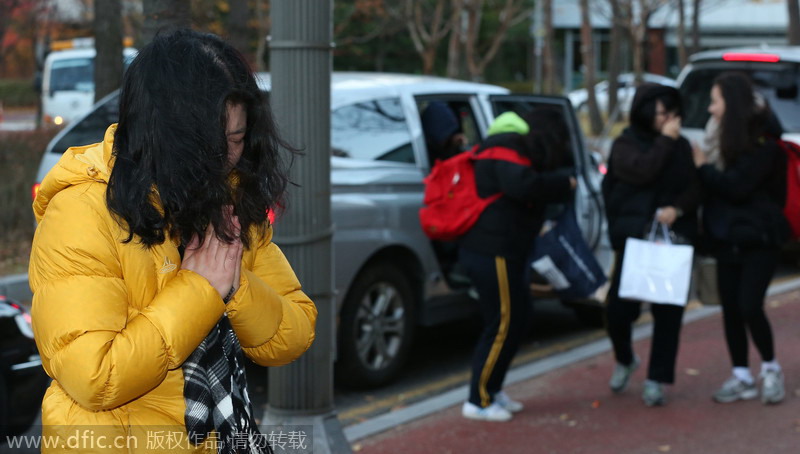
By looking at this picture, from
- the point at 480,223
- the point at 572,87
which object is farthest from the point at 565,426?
the point at 572,87

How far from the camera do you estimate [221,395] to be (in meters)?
2.30

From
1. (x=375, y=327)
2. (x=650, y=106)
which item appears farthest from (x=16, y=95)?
(x=650, y=106)

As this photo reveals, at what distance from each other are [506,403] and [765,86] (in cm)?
522

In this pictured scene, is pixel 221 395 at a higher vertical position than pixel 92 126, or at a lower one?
lower

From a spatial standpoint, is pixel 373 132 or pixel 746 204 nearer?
pixel 746 204

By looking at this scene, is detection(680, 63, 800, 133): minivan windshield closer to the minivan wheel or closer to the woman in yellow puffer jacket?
the minivan wheel

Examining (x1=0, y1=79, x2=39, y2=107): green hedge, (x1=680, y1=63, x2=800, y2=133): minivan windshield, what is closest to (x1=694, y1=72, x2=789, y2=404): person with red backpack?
(x1=680, y1=63, x2=800, y2=133): minivan windshield

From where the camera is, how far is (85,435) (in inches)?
84.8

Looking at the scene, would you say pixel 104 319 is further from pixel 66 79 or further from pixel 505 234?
pixel 66 79

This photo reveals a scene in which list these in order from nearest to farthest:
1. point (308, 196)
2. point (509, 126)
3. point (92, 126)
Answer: point (308, 196) < point (509, 126) < point (92, 126)

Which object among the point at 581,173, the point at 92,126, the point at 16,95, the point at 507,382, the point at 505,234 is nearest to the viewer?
the point at 505,234

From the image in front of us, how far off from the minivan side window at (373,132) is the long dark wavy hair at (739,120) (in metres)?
1.95

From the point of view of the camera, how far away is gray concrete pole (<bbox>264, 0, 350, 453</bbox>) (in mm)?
4301

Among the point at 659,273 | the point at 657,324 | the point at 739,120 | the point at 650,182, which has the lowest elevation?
the point at 657,324
